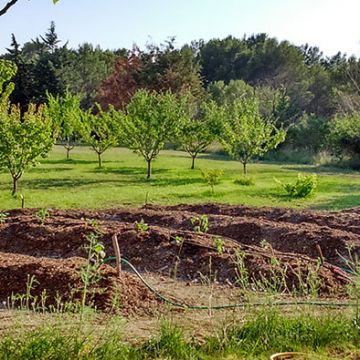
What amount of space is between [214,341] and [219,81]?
1807 inches

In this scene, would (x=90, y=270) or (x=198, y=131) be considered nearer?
(x=90, y=270)

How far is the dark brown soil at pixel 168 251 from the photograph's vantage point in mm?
4820

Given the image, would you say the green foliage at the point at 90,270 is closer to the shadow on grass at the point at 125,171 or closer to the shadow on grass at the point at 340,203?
the shadow on grass at the point at 340,203

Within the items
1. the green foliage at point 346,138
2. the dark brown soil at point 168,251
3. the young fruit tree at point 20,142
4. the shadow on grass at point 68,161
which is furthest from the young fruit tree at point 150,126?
the green foliage at point 346,138

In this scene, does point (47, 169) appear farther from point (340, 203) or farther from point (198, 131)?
point (340, 203)

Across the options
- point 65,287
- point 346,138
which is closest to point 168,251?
point 65,287

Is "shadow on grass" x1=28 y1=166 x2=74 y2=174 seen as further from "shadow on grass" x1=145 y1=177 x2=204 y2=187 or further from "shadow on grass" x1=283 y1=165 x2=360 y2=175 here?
"shadow on grass" x1=283 y1=165 x2=360 y2=175

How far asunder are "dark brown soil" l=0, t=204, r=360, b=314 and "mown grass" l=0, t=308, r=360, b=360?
0.40m

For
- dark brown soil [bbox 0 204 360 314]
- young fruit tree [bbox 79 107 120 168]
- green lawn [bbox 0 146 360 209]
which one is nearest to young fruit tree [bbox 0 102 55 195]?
green lawn [bbox 0 146 360 209]

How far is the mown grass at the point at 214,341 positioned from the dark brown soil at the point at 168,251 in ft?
1.30

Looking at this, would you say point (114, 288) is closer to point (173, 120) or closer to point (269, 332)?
point (269, 332)

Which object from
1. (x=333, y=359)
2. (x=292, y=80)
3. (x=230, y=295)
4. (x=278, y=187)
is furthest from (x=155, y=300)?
(x=292, y=80)

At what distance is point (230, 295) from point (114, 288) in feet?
3.81

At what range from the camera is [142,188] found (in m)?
15.9
